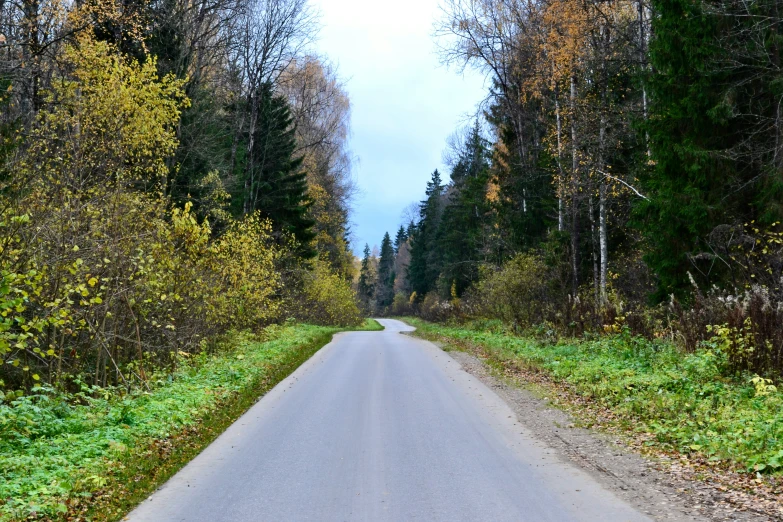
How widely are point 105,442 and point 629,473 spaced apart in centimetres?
576

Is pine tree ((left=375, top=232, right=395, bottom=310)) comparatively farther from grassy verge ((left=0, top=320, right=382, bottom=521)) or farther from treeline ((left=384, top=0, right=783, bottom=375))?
grassy verge ((left=0, top=320, right=382, bottom=521))

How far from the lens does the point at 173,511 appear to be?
5520mm

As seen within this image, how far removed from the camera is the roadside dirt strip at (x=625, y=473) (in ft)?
17.7

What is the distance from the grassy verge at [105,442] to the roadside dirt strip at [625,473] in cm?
450

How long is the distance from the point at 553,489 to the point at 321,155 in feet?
152

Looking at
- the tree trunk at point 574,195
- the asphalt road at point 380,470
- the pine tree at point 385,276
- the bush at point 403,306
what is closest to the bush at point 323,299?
the tree trunk at point 574,195

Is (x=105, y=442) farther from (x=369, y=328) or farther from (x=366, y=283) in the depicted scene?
(x=366, y=283)

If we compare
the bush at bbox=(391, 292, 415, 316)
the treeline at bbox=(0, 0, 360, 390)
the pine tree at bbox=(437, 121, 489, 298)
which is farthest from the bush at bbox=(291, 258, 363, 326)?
the bush at bbox=(391, 292, 415, 316)

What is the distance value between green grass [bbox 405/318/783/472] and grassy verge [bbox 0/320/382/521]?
234 inches

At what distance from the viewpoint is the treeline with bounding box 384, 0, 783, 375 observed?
12844mm

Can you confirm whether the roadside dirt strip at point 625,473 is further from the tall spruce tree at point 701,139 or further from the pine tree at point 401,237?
the pine tree at point 401,237

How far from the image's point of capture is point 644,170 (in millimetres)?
17797

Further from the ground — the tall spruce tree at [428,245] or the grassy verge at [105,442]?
the tall spruce tree at [428,245]

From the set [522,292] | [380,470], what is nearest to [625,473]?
[380,470]
